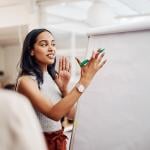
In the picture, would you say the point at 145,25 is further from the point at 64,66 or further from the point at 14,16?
the point at 14,16

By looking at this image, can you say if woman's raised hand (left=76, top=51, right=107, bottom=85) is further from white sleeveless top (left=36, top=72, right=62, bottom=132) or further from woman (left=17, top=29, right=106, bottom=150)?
white sleeveless top (left=36, top=72, right=62, bottom=132)

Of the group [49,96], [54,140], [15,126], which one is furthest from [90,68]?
[15,126]

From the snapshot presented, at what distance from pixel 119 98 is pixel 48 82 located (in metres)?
0.40

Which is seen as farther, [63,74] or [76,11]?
[76,11]

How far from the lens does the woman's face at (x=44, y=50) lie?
1763 mm

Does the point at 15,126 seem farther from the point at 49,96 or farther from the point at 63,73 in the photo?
the point at 63,73

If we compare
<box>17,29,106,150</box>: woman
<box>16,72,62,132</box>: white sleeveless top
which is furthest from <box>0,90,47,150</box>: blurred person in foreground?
<box>16,72,62,132</box>: white sleeveless top

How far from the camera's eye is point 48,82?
1.75 metres

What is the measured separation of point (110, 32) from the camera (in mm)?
1925

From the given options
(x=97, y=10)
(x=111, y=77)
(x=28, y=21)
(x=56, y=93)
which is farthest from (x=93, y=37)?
(x=28, y=21)

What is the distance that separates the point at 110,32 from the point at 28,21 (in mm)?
2972

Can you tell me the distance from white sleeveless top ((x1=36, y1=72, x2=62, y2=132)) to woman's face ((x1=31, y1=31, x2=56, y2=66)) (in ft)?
0.25

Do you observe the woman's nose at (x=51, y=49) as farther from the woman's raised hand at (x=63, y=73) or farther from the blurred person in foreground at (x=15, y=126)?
the blurred person in foreground at (x=15, y=126)

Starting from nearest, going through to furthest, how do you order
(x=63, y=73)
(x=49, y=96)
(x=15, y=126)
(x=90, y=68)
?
(x=15, y=126)
(x=90, y=68)
(x=49, y=96)
(x=63, y=73)
